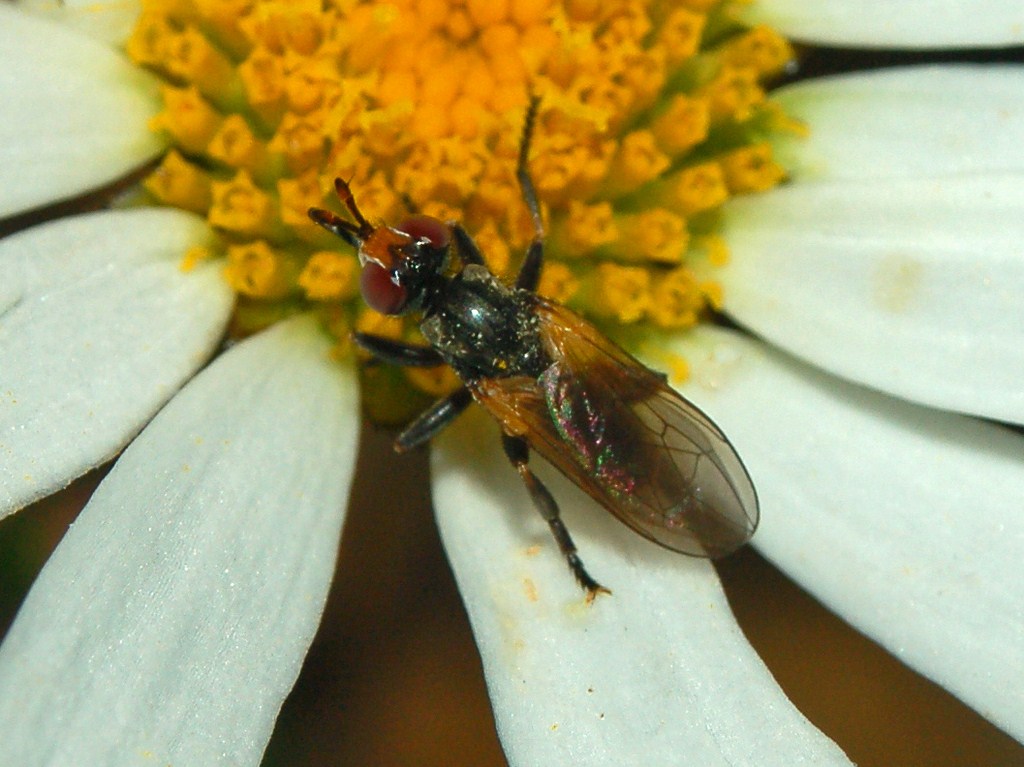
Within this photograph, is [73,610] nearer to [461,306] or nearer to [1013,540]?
[461,306]

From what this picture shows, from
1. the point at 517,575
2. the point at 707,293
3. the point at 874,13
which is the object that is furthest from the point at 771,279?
the point at 517,575

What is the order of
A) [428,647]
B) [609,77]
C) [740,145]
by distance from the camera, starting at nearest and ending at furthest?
[609,77], [740,145], [428,647]

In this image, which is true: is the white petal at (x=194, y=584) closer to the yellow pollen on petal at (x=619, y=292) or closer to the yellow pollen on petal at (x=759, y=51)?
the yellow pollen on petal at (x=619, y=292)

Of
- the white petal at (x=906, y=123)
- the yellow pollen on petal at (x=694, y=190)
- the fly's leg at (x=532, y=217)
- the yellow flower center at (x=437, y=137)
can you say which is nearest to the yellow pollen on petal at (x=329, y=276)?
the yellow flower center at (x=437, y=137)

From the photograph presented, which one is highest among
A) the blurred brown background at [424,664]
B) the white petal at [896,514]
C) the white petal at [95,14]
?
the white petal at [95,14]

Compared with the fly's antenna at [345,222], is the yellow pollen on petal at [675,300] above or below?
below

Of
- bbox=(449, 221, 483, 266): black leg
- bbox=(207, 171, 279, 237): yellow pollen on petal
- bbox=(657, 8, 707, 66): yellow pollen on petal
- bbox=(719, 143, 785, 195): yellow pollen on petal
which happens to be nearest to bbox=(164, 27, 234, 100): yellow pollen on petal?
bbox=(207, 171, 279, 237): yellow pollen on petal

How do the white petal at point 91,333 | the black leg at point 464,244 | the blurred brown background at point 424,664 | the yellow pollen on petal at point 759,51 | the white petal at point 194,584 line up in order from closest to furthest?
the white petal at point 194,584
the white petal at point 91,333
the black leg at point 464,244
the yellow pollen on petal at point 759,51
the blurred brown background at point 424,664

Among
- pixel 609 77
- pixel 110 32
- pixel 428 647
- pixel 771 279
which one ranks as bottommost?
pixel 428 647
